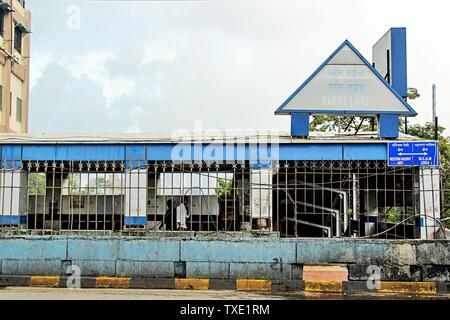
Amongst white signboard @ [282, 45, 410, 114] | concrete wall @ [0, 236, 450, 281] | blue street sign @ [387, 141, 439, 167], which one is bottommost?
concrete wall @ [0, 236, 450, 281]

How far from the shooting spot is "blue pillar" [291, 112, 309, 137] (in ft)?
47.6

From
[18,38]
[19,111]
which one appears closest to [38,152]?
[19,111]

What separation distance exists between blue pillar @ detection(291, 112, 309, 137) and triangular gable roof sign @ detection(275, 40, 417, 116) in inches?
8.2

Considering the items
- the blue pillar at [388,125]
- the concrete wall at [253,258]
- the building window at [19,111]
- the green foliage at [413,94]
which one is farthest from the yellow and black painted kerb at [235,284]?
the building window at [19,111]

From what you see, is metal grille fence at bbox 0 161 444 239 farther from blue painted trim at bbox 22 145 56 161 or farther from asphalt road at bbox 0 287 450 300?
asphalt road at bbox 0 287 450 300

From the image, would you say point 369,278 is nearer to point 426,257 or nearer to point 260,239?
point 426,257

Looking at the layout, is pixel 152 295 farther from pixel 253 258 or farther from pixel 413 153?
pixel 413 153

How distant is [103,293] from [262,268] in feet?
9.02

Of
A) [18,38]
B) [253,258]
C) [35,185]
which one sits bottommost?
[253,258]

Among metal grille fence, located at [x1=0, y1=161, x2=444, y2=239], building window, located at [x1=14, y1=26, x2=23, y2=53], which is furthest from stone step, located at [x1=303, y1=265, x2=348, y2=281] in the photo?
building window, located at [x1=14, y1=26, x2=23, y2=53]

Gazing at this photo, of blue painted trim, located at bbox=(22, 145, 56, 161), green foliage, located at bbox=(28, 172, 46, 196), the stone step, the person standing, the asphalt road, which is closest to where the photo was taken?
the asphalt road

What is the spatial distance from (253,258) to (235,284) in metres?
0.55

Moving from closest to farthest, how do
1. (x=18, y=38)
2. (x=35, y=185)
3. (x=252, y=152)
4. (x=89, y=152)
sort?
(x=35, y=185)
(x=252, y=152)
(x=89, y=152)
(x=18, y=38)

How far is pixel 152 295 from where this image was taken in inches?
338
